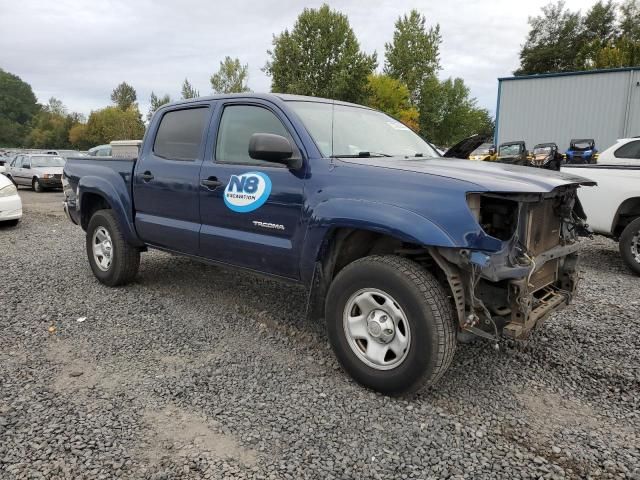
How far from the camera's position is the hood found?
2.74 m

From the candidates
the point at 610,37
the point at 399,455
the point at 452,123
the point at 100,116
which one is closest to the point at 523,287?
the point at 399,455

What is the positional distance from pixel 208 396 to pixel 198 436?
16.8 inches

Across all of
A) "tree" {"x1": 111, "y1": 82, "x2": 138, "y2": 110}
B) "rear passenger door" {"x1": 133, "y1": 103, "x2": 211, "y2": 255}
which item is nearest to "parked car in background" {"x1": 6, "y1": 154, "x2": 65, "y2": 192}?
"rear passenger door" {"x1": 133, "y1": 103, "x2": 211, "y2": 255}

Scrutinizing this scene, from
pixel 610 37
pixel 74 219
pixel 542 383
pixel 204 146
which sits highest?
pixel 610 37

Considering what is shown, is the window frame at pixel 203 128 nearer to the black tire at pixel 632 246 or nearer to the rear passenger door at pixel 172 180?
the rear passenger door at pixel 172 180

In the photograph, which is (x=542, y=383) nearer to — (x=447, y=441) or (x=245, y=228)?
(x=447, y=441)

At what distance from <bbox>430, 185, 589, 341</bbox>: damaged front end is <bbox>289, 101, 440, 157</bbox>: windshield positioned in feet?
3.69

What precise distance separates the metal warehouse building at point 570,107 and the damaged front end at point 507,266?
1689 cm

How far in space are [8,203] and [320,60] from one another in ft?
96.3

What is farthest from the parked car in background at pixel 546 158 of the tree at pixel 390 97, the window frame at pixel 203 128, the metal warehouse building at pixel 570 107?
the tree at pixel 390 97

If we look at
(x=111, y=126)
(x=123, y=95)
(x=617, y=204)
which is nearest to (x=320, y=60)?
(x=617, y=204)

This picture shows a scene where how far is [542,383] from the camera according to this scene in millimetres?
3238

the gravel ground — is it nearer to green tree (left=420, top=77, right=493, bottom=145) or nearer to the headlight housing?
the headlight housing

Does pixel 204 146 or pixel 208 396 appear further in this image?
pixel 204 146
